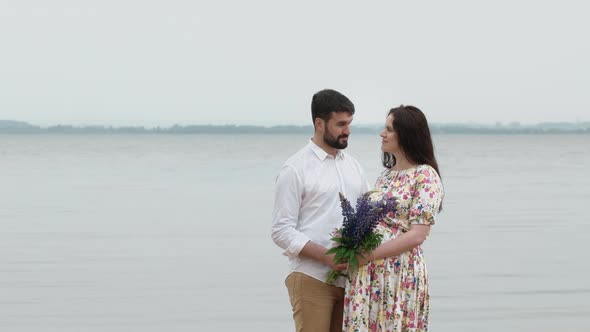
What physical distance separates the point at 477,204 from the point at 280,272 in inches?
431

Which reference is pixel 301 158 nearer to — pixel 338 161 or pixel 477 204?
pixel 338 161

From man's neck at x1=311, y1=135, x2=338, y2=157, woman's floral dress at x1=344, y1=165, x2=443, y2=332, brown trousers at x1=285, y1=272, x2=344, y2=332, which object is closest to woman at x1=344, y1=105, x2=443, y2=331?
woman's floral dress at x1=344, y1=165, x2=443, y2=332

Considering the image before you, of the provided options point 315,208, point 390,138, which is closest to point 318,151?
point 315,208

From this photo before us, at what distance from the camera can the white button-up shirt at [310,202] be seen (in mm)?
4422

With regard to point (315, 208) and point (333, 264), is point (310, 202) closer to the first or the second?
point (315, 208)

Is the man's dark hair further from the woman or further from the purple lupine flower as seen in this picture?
the purple lupine flower

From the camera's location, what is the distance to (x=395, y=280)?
4.27 metres

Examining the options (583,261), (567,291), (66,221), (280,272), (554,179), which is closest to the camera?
(567,291)

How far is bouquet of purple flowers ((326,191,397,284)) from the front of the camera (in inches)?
162

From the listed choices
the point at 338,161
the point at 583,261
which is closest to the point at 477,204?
the point at 583,261

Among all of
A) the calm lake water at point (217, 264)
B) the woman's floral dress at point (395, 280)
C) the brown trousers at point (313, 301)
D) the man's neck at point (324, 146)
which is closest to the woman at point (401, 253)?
the woman's floral dress at point (395, 280)

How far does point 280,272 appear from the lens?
11055 mm

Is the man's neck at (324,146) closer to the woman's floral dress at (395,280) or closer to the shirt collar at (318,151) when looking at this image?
the shirt collar at (318,151)

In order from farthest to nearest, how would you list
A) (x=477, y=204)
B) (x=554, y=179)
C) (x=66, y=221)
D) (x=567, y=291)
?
(x=554, y=179)
(x=477, y=204)
(x=66, y=221)
(x=567, y=291)
